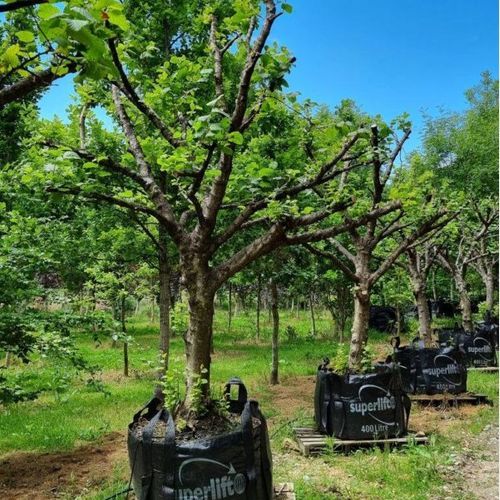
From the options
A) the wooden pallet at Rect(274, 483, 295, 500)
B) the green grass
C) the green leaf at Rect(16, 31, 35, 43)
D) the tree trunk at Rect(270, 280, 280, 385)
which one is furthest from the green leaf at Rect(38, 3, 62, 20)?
the tree trunk at Rect(270, 280, 280, 385)

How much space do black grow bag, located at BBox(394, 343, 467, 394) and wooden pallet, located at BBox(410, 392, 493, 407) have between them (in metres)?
0.22

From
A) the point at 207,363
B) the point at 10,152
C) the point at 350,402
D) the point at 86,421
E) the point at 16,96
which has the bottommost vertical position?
the point at 86,421

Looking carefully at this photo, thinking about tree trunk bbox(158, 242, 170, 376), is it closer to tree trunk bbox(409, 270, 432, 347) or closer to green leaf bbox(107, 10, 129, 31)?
tree trunk bbox(409, 270, 432, 347)

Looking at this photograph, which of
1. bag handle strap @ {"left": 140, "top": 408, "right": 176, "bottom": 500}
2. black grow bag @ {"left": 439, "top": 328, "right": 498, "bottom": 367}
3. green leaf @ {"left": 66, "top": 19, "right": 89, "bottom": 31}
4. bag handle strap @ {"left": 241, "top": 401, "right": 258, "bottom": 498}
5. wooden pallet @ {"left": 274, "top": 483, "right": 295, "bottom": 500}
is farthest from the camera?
black grow bag @ {"left": 439, "top": 328, "right": 498, "bottom": 367}

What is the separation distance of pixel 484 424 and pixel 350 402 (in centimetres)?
267

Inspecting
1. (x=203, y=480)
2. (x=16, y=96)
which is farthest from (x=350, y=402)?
(x=16, y=96)

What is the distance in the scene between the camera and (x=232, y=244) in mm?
11641

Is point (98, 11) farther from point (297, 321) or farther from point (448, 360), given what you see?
point (297, 321)

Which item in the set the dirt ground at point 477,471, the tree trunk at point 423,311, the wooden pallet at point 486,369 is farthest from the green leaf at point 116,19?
the wooden pallet at point 486,369

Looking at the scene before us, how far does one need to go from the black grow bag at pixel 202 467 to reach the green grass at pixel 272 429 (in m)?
0.97

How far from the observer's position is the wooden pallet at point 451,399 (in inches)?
357

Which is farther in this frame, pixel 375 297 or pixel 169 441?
pixel 375 297

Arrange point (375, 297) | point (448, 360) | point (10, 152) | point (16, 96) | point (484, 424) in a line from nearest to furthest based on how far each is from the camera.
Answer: point (16, 96), point (484, 424), point (448, 360), point (10, 152), point (375, 297)

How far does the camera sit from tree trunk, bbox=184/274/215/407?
13.8 feet
